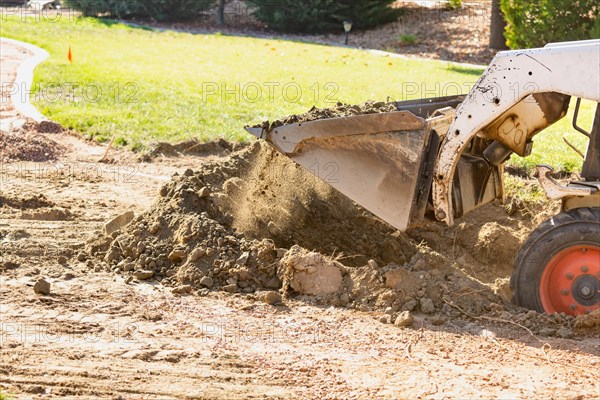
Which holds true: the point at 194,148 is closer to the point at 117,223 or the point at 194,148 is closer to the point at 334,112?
the point at 117,223

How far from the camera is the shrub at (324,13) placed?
87.0 feet

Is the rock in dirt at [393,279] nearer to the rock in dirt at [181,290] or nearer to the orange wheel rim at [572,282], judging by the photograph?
the orange wheel rim at [572,282]

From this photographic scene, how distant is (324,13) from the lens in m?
26.7

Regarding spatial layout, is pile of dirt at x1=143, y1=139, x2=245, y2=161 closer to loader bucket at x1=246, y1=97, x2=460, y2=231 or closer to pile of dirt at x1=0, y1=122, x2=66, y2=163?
pile of dirt at x1=0, y1=122, x2=66, y2=163

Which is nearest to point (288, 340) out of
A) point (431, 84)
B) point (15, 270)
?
point (15, 270)

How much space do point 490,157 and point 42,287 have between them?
3.61 metres

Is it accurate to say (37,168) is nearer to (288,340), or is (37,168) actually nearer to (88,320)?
(88,320)

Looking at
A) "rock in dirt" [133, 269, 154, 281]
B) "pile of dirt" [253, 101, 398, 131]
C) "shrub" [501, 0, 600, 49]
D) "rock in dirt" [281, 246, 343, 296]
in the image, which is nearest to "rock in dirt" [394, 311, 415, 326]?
"rock in dirt" [281, 246, 343, 296]

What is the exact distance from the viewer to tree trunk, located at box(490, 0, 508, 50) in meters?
22.4

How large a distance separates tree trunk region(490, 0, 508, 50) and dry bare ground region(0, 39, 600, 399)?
16302 mm

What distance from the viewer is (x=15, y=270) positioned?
773cm

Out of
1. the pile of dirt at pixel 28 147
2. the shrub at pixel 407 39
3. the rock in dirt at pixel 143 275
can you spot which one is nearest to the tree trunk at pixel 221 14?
the shrub at pixel 407 39

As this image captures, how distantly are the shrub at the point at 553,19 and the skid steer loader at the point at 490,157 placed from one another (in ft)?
42.4

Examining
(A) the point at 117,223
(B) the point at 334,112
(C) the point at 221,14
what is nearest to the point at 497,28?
(C) the point at 221,14
